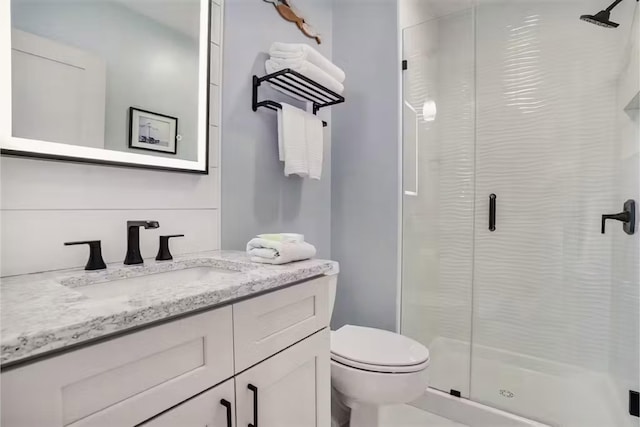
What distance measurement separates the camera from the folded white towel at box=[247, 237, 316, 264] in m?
0.98

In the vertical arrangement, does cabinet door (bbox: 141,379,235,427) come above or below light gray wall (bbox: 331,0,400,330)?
below

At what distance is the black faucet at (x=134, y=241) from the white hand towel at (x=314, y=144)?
2.78 ft

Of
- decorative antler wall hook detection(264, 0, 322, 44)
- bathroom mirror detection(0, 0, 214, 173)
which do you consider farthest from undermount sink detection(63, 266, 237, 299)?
decorative antler wall hook detection(264, 0, 322, 44)

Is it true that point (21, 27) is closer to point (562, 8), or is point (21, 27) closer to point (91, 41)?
point (91, 41)

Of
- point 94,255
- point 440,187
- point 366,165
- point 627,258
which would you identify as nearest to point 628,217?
point 627,258

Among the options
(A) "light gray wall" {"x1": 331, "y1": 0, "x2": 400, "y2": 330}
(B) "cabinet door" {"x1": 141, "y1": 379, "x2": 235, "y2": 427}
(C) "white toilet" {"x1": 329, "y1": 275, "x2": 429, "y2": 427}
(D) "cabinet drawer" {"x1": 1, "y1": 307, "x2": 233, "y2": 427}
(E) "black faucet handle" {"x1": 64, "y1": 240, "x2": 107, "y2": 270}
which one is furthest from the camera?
(A) "light gray wall" {"x1": 331, "y1": 0, "x2": 400, "y2": 330}

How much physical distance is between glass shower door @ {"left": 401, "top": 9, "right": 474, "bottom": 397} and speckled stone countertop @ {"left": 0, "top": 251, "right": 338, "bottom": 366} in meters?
1.15

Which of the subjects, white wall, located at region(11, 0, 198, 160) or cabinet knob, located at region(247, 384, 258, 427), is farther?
white wall, located at region(11, 0, 198, 160)

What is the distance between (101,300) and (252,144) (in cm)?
99

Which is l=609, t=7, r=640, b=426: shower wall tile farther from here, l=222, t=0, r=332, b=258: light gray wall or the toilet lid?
l=222, t=0, r=332, b=258: light gray wall

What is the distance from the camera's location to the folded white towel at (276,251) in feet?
3.20

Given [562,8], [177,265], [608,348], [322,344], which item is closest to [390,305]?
[322,344]

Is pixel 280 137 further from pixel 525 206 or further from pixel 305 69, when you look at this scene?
pixel 525 206

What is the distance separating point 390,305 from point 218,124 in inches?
53.5
